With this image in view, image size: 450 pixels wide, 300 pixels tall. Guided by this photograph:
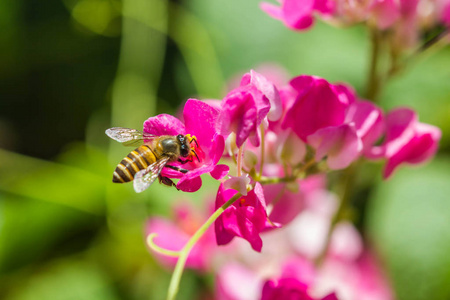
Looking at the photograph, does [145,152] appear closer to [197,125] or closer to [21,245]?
[197,125]

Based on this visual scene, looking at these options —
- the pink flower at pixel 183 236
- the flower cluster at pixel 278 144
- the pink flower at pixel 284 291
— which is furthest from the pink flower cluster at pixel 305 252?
the pink flower at pixel 284 291

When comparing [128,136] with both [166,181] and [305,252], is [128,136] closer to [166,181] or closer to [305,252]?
[166,181]

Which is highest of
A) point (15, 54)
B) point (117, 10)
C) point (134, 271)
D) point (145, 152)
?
point (145, 152)

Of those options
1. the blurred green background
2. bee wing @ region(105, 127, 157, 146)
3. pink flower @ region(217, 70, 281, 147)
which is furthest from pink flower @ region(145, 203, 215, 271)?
pink flower @ region(217, 70, 281, 147)

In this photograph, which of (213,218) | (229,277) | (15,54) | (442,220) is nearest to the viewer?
(213,218)

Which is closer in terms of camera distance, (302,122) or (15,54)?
(302,122)

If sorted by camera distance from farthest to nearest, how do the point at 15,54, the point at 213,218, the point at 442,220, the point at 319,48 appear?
the point at 15,54
the point at 319,48
the point at 442,220
the point at 213,218

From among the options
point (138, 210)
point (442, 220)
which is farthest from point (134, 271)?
point (442, 220)
